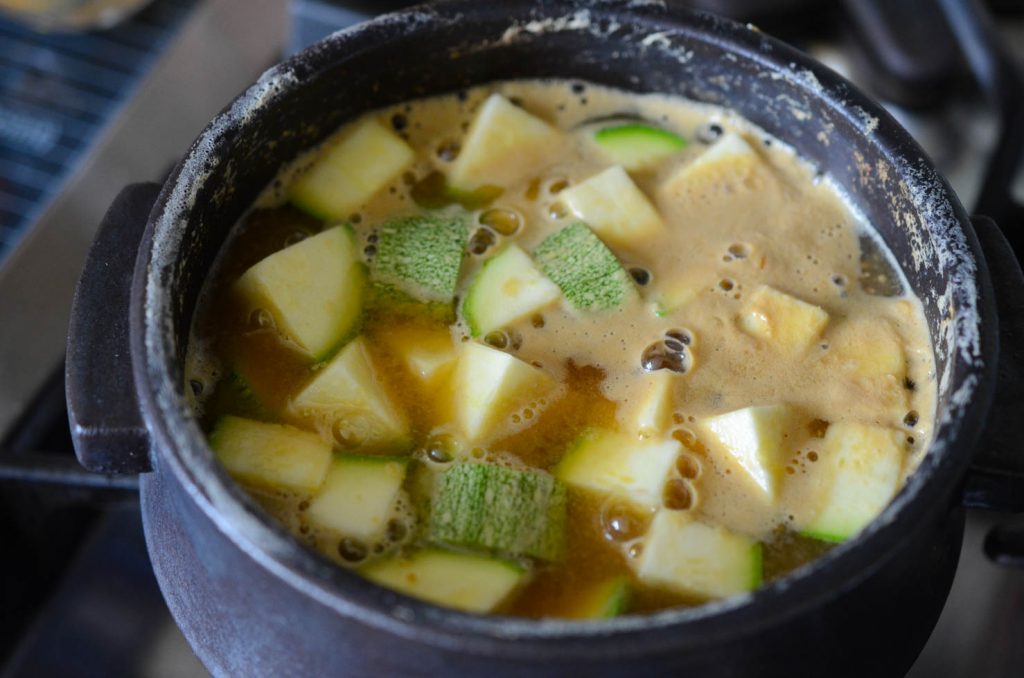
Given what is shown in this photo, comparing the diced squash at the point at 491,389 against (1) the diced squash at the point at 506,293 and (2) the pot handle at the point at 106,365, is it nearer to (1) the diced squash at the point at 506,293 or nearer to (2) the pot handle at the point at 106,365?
(1) the diced squash at the point at 506,293

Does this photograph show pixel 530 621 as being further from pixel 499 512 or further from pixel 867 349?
pixel 867 349

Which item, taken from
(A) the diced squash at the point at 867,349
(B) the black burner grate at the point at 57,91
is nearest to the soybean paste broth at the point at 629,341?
(A) the diced squash at the point at 867,349

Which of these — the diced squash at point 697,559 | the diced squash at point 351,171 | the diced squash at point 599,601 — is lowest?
the diced squash at point 599,601

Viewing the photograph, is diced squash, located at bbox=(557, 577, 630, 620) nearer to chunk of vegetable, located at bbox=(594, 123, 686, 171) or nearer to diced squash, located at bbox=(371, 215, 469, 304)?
diced squash, located at bbox=(371, 215, 469, 304)

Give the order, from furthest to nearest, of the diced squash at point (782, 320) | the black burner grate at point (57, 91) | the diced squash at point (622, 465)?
1. the black burner grate at point (57, 91)
2. the diced squash at point (782, 320)
3. the diced squash at point (622, 465)

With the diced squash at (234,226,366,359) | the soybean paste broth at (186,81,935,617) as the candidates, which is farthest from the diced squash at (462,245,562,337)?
the diced squash at (234,226,366,359)

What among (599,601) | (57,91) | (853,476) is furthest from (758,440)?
(57,91)

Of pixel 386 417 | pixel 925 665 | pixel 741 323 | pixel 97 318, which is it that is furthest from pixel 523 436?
pixel 925 665
